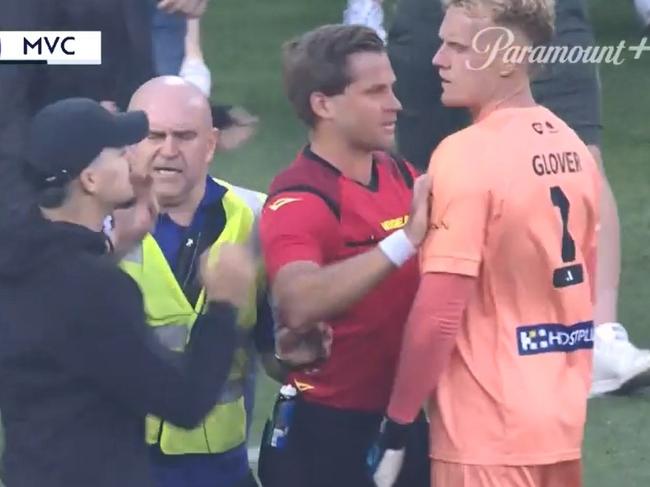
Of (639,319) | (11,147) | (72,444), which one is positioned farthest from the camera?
(639,319)

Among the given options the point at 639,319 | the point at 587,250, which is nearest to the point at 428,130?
the point at 639,319

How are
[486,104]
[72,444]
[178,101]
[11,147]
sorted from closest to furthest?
[72,444] < [486,104] < [178,101] < [11,147]

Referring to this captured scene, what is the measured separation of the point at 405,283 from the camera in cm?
393

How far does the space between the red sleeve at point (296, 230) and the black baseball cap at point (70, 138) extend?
0.47m

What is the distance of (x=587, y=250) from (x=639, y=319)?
323 centimetres

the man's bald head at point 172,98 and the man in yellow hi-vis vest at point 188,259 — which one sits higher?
the man's bald head at point 172,98

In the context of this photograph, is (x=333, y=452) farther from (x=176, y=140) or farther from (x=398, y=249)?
(x=176, y=140)

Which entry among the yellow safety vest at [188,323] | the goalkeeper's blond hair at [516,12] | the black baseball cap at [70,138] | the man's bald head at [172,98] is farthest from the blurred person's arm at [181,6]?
the black baseball cap at [70,138]

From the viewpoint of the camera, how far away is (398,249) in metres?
3.54

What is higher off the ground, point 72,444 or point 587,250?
point 587,250

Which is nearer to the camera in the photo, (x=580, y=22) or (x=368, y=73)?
(x=368, y=73)

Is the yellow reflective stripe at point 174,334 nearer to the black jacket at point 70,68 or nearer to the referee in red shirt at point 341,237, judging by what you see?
the referee in red shirt at point 341,237

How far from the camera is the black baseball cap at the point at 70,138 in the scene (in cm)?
A: 332

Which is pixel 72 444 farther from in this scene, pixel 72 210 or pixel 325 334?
pixel 325 334
